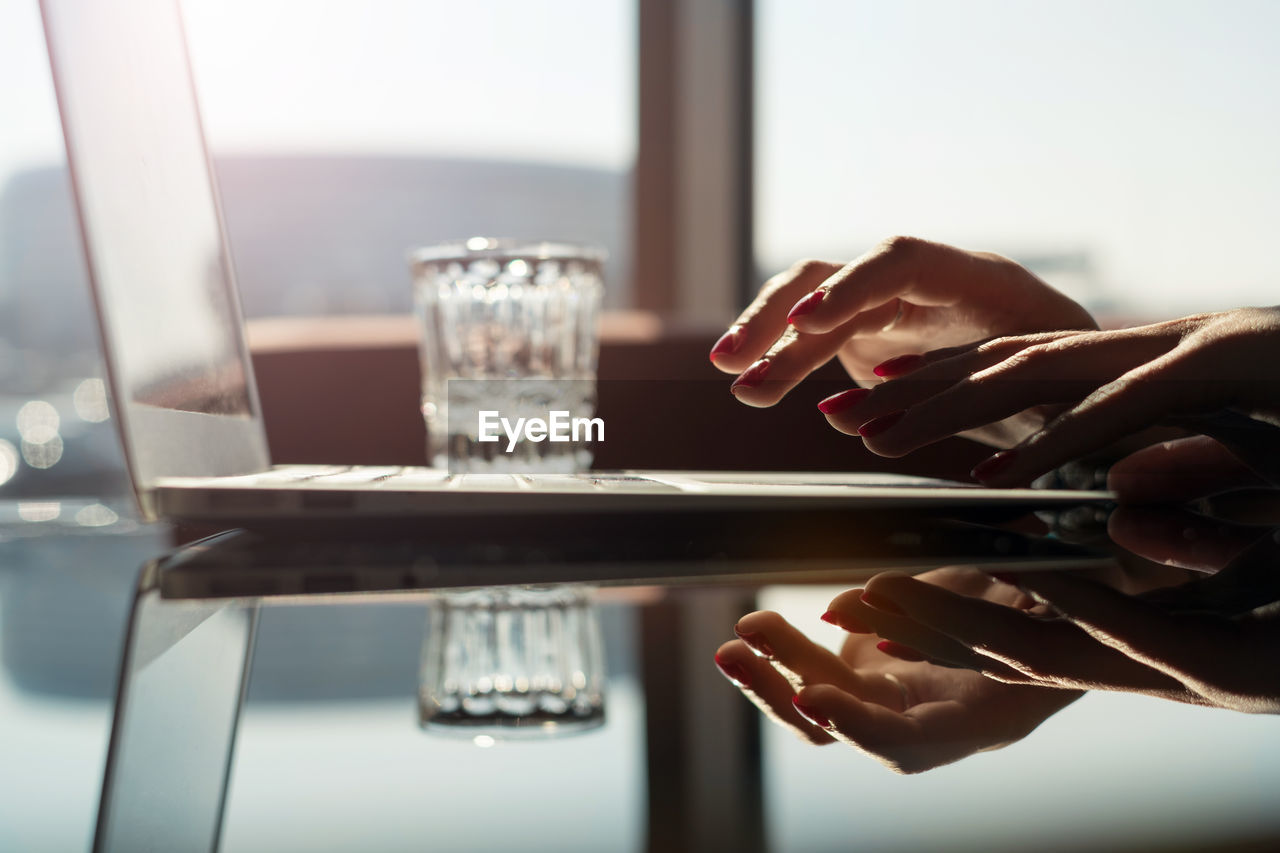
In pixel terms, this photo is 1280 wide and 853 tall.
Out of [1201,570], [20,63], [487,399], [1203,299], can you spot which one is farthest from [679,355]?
[1203,299]

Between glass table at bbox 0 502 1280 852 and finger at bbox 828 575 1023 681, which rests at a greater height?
glass table at bbox 0 502 1280 852

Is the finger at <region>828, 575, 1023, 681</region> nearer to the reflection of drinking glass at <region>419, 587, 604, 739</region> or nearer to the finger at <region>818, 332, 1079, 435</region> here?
Result: the reflection of drinking glass at <region>419, 587, 604, 739</region>

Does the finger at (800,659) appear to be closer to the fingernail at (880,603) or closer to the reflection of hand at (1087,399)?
the fingernail at (880,603)

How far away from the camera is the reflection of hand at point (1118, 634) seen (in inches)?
6.6

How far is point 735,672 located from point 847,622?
0.05 meters

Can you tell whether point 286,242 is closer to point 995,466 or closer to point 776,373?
point 776,373

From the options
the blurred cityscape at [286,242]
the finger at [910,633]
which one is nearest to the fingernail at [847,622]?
the finger at [910,633]

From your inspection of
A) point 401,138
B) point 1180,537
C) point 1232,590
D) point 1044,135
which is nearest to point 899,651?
point 1232,590

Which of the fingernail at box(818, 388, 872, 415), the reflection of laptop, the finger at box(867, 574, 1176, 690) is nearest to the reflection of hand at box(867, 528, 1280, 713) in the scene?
the finger at box(867, 574, 1176, 690)

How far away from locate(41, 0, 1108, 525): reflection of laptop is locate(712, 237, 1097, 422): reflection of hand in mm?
103

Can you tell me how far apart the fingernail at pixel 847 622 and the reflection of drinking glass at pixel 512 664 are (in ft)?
0.18

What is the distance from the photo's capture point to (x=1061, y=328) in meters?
0.68

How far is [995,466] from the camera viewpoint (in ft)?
1.53

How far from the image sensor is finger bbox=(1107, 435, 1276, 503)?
1.70 feet
